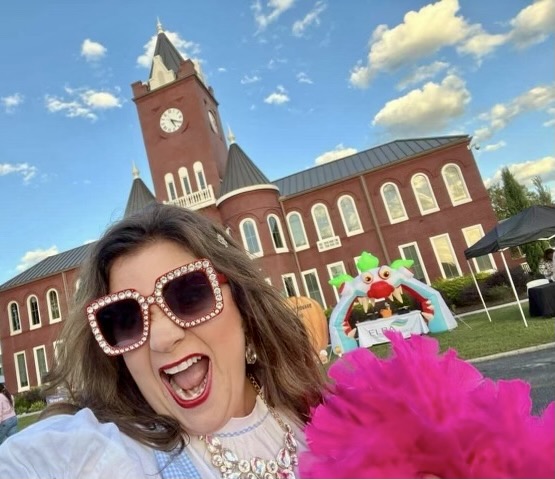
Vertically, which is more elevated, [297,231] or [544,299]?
[297,231]

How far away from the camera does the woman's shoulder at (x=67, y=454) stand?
936mm

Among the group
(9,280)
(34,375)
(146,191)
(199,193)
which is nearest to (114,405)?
(199,193)

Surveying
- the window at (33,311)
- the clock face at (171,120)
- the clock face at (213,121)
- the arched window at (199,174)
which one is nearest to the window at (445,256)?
the arched window at (199,174)

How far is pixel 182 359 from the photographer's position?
4.18 feet

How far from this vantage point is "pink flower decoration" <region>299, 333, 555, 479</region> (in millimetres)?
736

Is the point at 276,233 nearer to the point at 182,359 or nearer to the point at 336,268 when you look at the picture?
the point at 336,268

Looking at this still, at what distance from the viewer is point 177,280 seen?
138 centimetres

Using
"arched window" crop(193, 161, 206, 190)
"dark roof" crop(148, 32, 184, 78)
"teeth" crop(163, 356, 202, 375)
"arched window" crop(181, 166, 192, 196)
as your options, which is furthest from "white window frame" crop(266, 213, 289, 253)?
"teeth" crop(163, 356, 202, 375)

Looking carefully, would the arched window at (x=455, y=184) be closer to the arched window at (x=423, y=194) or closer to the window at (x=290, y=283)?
the arched window at (x=423, y=194)

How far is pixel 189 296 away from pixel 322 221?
24404 millimetres

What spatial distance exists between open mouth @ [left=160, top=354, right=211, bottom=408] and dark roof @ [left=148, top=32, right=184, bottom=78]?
2902cm

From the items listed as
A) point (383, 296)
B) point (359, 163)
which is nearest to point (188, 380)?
point (383, 296)

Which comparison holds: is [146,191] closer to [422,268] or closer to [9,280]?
[9,280]

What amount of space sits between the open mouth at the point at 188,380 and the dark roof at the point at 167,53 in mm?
29019
